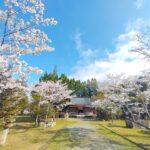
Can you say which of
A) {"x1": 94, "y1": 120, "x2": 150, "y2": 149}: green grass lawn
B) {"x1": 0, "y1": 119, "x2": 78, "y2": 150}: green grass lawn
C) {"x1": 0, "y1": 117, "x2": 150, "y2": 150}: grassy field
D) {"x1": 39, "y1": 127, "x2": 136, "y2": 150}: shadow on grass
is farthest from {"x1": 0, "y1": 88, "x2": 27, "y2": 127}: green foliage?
{"x1": 94, "y1": 120, "x2": 150, "y2": 149}: green grass lawn

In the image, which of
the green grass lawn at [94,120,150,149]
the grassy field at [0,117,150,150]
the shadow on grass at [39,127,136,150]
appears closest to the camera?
the shadow on grass at [39,127,136,150]

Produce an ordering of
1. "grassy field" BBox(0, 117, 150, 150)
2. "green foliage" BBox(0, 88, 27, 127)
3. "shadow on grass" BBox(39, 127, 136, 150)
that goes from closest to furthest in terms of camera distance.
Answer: "shadow on grass" BBox(39, 127, 136, 150) < "grassy field" BBox(0, 117, 150, 150) < "green foliage" BBox(0, 88, 27, 127)

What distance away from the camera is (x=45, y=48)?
24.9 feet

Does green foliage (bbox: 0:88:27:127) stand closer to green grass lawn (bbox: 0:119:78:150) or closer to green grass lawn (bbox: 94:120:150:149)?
green grass lawn (bbox: 0:119:78:150)

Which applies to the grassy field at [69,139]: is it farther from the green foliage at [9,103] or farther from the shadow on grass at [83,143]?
the green foliage at [9,103]

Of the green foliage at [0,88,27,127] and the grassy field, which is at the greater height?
the green foliage at [0,88,27,127]

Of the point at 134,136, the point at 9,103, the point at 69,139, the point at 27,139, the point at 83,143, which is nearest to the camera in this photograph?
the point at 83,143

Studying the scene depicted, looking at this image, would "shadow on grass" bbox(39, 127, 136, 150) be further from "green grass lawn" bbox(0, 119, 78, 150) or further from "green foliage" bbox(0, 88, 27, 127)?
"green foliage" bbox(0, 88, 27, 127)

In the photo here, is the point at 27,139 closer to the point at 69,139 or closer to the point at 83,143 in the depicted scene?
the point at 69,139

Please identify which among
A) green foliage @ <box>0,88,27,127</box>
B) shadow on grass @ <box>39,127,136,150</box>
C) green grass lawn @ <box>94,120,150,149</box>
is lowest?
shadow on grass @ <box>39,127,136,150</box>

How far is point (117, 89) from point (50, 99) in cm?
890

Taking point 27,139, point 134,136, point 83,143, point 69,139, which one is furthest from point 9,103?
point 134,136

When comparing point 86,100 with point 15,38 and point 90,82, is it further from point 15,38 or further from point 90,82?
point 15,38

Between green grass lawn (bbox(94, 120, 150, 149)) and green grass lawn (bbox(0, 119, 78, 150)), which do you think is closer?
green grass lawn (bbox(0, 119, 78, 150))
